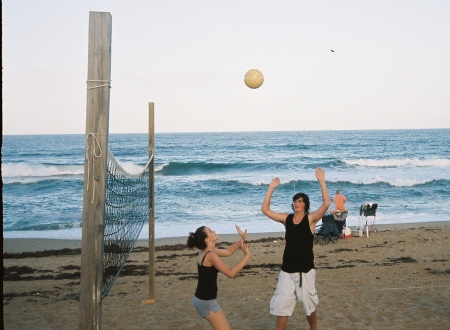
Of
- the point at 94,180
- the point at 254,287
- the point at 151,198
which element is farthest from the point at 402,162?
the point at 94,180

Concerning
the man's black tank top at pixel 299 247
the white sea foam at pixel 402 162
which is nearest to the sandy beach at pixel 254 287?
the man's black tank top at pixel 299 247

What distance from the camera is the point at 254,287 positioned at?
31.0 ft

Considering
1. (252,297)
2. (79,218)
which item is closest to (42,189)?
(79,218)

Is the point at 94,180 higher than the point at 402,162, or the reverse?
the point at 94,180

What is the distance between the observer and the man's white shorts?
210 inches

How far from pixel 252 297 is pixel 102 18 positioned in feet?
20.0

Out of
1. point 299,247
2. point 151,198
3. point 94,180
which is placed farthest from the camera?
point 151,198

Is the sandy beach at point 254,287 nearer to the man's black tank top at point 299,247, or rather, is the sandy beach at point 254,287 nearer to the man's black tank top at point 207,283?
the man's black tank top at point 299,247

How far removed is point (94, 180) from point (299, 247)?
2.42 m

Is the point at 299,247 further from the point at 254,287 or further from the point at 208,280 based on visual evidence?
the point at 254,287

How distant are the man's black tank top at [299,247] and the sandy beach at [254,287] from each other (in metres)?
2.03

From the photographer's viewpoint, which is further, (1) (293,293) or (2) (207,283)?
(1) (293,293)

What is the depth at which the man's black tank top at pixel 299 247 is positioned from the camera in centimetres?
532

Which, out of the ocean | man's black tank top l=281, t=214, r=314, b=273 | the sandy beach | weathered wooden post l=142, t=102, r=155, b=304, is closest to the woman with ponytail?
man's black tank top l=281, t=214, r=314, b=273
